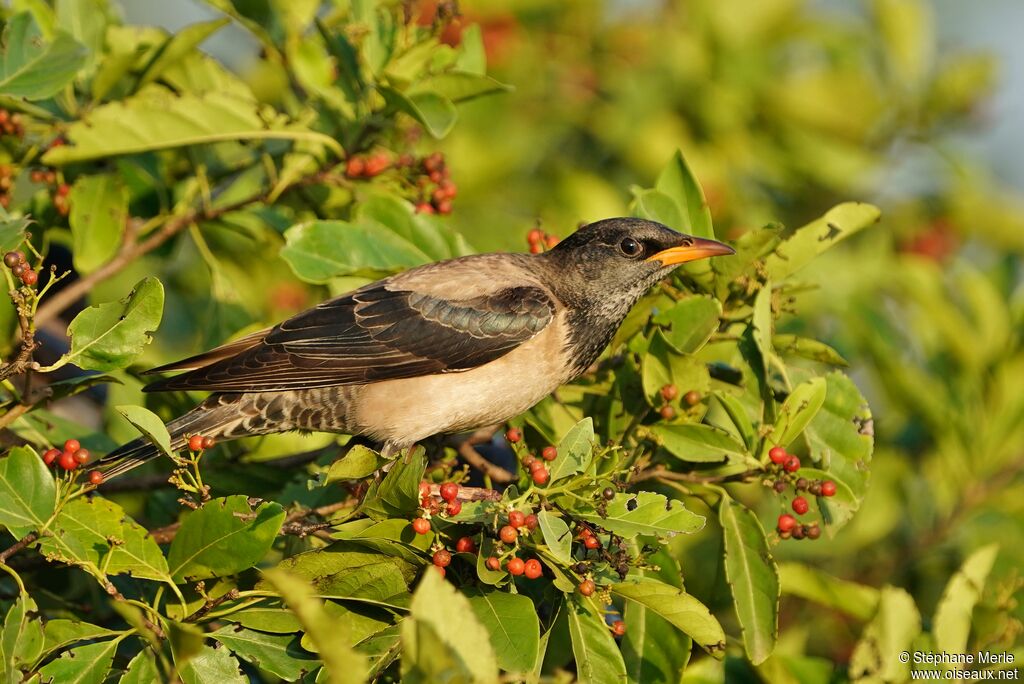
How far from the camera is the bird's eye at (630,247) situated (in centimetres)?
488

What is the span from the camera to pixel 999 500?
240 inches

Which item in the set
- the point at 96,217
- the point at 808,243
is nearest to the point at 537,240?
the point at 808,243

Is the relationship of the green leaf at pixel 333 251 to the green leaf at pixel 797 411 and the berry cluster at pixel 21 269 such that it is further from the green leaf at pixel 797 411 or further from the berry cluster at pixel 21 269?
the green leaf at pixel 797 411

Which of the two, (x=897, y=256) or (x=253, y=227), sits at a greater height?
(x=253, y=227)

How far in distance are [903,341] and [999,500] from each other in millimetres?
1056

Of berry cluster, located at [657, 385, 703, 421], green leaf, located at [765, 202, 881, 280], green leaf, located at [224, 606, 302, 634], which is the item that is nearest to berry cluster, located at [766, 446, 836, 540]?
berry cluster, located at [657, 385, 703, 421]

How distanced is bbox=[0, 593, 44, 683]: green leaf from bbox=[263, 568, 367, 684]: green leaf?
953 millimetres

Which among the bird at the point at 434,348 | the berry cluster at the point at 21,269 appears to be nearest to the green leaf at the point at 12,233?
the berry cluster at the point at 21,269

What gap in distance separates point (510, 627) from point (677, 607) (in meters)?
0.55

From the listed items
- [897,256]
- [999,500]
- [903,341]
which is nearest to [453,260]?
[903,341]

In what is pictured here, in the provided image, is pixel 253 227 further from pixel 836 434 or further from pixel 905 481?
pixel 905 481

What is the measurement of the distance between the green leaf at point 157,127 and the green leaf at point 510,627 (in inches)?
89.1

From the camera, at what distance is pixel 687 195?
15.0 ft

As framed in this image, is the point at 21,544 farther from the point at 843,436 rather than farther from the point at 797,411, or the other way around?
the point at 843,436
